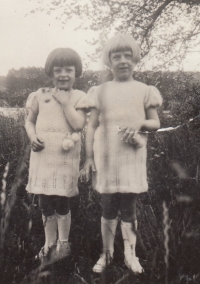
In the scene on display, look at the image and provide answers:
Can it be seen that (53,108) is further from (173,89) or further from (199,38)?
(199,38)

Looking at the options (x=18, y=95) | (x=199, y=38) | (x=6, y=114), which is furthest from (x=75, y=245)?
(x=199, y=38)

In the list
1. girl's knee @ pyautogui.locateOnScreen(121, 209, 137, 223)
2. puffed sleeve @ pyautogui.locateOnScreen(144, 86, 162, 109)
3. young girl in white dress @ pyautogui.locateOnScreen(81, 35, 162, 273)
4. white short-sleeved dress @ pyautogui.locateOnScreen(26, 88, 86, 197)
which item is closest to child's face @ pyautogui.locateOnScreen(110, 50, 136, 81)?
young girl in white dress @ pyautogui.locateOnScreen(81, 35, 162, 273)

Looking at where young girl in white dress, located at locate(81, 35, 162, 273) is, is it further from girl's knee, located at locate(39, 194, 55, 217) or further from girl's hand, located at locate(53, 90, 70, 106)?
girl's knee, located at locate(39, 194, 55, 217)

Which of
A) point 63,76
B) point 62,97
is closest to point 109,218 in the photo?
point 62,97

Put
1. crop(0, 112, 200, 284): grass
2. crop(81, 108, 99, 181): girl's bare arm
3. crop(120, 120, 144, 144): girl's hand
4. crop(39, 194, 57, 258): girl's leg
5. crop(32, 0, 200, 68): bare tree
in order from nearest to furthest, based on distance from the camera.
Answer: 1. crop(0, 112, 200, 284): grass
2. crop(120, 120, 144, 144): girl's hand
3. crop(81, 108, 99, 181): girl's bare arm
4. crop(39, 194, 57, 258): girl's leg
5. crop(32, 0, 200, 68): bare tree

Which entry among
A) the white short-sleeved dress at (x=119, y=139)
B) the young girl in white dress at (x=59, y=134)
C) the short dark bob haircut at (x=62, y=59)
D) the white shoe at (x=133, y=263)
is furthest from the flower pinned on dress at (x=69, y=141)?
the white shoe at (x=133, y=263)

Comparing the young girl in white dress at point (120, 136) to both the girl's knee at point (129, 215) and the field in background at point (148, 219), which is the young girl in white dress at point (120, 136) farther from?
the field in background at point (148, 219)
